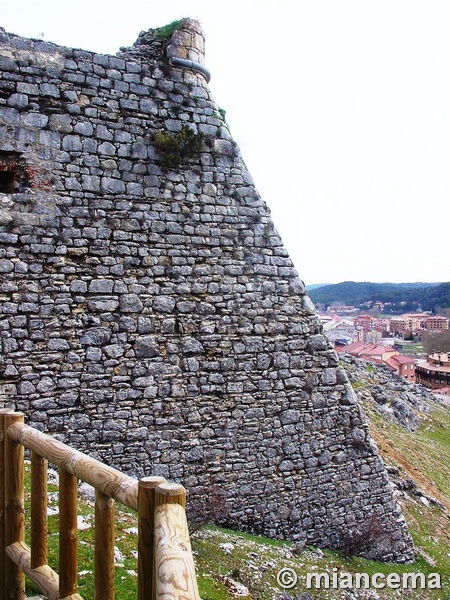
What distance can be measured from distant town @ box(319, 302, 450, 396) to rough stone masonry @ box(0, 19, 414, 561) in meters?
20.8

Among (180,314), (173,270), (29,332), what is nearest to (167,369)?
(180,314)

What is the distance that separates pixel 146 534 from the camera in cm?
210

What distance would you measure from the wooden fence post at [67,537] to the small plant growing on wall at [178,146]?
5.32 metres

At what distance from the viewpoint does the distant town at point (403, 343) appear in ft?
218

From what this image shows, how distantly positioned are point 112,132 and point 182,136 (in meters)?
0.98

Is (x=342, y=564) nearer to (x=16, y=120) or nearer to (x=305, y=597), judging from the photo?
(x=305, y=597)

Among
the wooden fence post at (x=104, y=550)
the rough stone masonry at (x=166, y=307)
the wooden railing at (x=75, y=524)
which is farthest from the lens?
the rough stone masonry at (x=166, y=307)

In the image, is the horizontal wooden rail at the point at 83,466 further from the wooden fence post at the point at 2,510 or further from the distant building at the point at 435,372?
the distant building at the point at 435,372

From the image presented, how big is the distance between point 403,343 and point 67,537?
414ft

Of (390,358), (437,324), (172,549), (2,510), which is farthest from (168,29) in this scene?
A: (437,324)

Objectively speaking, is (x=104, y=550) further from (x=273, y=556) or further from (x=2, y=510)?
(x=273, y=556)

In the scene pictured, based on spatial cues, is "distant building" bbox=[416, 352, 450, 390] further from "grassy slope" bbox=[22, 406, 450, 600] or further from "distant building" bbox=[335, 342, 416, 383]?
"grassy slope" bbox=[22, 406, 450, 600]

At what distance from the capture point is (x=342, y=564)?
7.17 metres

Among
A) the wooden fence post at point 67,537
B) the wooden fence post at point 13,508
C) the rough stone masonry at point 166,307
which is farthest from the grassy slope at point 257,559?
the wooden fence post at point 67,537
